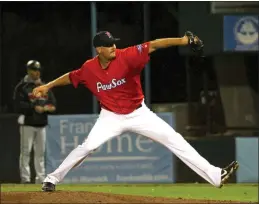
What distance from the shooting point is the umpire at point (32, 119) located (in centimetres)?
1402

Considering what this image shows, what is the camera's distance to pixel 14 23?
15445 mm

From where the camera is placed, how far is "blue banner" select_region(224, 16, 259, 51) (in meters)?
14.8

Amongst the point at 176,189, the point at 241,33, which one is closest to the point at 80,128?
the point at 176,189

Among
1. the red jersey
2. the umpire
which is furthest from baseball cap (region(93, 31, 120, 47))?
the umpire

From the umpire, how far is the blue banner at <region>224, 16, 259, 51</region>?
3386 mm

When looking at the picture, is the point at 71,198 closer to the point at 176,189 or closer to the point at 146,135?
the point at 146,135

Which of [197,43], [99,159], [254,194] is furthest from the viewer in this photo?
[99,159]

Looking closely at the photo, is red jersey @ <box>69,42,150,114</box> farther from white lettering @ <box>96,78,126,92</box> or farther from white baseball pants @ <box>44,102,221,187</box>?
white baseball pants @ <box>44,102,221,187</box>

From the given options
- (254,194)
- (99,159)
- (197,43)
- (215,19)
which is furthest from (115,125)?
(215,19)

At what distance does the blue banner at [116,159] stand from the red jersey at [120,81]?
448cm

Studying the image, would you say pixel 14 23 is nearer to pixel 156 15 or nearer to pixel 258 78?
pixel 156 15

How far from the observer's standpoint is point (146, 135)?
958cm

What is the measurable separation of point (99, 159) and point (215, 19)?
328 cm

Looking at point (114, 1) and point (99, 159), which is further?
point (114, 1)
